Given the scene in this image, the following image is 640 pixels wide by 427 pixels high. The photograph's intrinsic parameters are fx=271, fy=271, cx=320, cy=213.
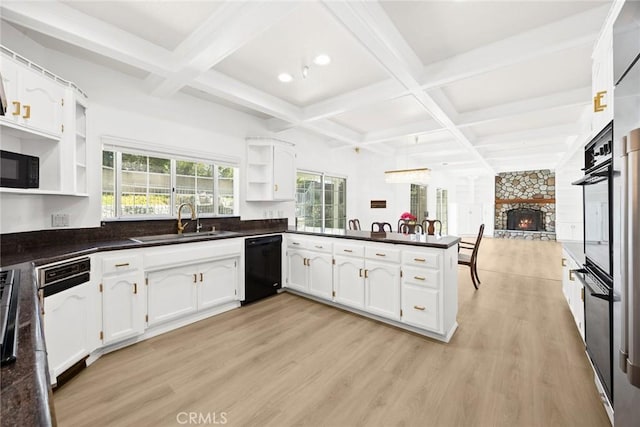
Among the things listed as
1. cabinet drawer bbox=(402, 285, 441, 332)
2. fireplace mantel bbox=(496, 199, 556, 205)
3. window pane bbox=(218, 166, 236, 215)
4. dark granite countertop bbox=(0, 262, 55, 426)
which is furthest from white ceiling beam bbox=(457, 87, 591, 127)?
fireplace mantel bbox=(496, 199, 556, 205)

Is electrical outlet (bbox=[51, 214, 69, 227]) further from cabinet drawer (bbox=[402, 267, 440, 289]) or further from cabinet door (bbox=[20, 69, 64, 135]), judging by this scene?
cabinet drawer (bbox=[402, 267, 440, 289])

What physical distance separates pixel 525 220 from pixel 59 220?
1311 cm

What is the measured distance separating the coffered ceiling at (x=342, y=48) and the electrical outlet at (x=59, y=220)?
1.54 metres

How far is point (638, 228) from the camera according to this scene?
91 centimetres

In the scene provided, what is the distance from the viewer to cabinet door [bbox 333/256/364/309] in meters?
3.09

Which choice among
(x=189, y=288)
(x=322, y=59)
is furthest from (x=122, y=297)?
(x=322, y=59)

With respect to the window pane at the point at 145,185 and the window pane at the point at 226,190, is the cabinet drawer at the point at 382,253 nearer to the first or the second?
the window pane at the point at 226,190

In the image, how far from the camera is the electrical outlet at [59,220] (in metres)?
2.55

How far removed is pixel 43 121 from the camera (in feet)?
6.89

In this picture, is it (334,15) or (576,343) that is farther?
(576,343)

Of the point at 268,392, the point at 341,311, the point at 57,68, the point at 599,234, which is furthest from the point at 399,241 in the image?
the point at 57,68

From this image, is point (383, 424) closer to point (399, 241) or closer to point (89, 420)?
point (399, 241)

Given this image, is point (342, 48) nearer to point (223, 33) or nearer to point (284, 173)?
point (223, 33)

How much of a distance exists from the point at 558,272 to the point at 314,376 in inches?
217
